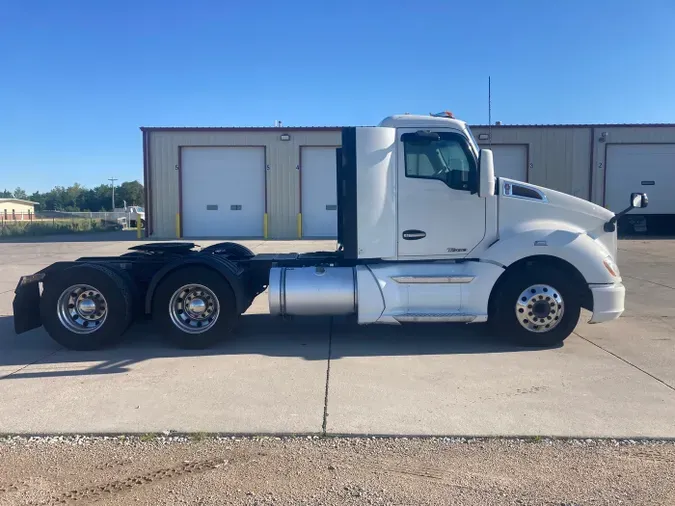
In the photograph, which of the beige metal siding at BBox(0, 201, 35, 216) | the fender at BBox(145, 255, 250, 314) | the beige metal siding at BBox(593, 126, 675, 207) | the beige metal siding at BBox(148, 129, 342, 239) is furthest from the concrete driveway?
the beige metal siding at BBox(0, 201, 35, 216)

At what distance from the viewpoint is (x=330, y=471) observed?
12.1 ft

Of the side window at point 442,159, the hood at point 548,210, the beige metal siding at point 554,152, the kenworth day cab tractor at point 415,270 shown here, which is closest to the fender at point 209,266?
the kenworth day cab tractor at point 415,270

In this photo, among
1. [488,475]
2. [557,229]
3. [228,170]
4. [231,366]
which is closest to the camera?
[488,475]

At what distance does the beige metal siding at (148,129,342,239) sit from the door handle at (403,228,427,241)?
69.4 feet

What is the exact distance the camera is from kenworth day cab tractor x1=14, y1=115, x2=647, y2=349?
6.62 m

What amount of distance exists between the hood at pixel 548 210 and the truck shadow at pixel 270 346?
1641 millimetres

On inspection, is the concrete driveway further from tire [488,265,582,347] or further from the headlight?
the headlight

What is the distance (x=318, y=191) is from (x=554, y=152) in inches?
480

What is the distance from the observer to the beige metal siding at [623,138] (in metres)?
27.8

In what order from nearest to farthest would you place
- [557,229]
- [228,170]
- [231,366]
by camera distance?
[231,366] < [557,229] < [228,170]

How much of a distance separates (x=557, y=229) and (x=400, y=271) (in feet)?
6.53

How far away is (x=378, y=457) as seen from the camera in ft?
12.8

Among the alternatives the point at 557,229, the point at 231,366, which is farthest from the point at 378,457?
the point at 557,229

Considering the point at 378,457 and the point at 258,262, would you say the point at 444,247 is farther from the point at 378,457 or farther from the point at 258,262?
the point at 378,457
